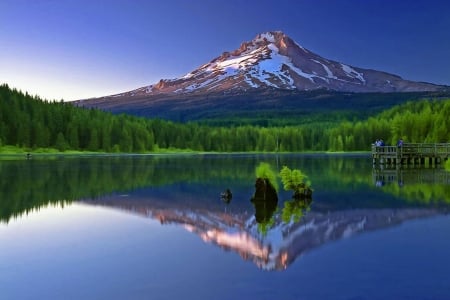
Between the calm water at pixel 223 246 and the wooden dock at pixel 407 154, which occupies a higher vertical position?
the wooden dock at pixel 407 154

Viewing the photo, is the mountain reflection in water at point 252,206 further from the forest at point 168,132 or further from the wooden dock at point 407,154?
the forest at point 168,132

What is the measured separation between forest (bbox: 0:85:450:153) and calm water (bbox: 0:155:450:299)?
7277 centimetres

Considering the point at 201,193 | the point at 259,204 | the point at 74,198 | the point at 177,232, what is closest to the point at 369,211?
the point at 259,204

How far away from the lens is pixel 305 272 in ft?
48.8

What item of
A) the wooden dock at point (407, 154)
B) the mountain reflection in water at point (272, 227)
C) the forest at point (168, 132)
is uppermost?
the forest at point (168, 132)

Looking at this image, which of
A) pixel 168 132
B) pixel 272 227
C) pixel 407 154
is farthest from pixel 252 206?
pixel 168 132

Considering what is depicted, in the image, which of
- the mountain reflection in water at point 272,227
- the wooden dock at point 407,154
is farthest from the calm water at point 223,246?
the wooden dock at point 407,154

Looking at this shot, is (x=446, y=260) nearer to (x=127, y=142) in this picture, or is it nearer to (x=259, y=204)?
(x=259, y=204)

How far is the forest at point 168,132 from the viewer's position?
10981 centimetres

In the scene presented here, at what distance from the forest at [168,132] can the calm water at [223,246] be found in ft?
239

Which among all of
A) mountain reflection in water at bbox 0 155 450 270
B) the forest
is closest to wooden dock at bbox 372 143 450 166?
the forest

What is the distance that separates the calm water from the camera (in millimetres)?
13406

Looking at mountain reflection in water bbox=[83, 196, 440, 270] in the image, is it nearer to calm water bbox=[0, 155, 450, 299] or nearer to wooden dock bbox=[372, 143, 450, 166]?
calm water bbox=[0, 155, 450, 299]

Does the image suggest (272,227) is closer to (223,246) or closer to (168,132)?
(223,246)
